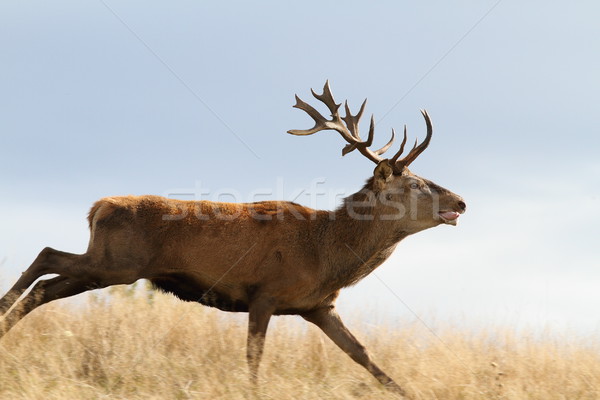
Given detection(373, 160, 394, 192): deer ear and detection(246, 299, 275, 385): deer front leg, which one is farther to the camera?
detection(373, 160, 394, 192): deer ear

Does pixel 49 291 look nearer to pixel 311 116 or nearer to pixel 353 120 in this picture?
pixel 311 116

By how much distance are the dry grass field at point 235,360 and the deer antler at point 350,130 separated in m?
2.09

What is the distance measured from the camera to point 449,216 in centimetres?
804

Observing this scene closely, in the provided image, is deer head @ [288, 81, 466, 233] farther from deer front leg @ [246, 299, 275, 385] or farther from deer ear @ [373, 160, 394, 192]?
deer front leg @ [246, 299, 275, 385]

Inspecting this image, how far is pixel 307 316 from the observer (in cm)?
805

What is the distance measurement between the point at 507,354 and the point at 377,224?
2.34 metres

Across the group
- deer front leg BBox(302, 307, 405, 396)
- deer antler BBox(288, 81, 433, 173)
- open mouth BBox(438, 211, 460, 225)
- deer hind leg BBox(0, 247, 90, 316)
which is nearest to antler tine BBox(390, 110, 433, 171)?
deer antler BBox(288, 81, 433, 173)

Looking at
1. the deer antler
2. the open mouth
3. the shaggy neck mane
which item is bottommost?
the shaggy neck mane

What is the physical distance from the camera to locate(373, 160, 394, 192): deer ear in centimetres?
804

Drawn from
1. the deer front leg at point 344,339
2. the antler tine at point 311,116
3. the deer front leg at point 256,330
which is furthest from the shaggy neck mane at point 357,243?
the antler tine at point 311,116

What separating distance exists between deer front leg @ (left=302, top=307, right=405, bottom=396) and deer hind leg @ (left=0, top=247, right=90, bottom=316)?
94.7 inches

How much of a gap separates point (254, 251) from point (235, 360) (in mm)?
1181

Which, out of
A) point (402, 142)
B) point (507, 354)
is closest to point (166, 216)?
point (402, 142)

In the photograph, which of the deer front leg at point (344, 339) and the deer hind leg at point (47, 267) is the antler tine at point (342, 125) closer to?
the deer front leg at point (344, 339)
